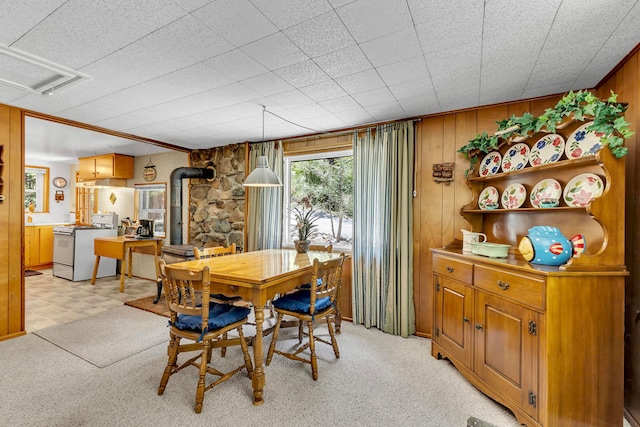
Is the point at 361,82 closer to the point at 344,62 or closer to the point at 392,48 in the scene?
the point at 344,62

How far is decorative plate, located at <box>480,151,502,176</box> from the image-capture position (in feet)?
8.54

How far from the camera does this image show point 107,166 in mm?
5535

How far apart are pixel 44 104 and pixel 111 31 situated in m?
1.91

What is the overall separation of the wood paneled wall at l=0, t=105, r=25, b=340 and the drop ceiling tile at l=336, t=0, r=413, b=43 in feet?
11.5

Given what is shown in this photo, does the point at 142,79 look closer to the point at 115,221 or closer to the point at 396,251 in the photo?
the point at 396,251

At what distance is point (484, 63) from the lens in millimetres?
2053

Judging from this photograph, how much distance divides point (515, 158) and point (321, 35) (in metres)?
1.85

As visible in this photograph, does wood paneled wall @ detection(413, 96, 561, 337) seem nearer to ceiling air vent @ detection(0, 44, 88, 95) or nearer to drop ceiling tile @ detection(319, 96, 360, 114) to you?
drop ceiling tile @ detection(319, 96, 360, 114)

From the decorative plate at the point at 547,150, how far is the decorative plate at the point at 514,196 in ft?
0.74

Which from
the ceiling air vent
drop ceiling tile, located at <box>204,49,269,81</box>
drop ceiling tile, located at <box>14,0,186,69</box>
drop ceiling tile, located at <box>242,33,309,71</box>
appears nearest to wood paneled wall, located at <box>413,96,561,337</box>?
drop ceiling tile, located at <box>242,33,309,71</box>

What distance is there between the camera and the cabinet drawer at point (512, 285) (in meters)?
1.70

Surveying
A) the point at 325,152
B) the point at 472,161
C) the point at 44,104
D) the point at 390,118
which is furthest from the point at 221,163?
the point at 472,161

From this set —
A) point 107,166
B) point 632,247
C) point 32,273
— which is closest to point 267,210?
point 632,247

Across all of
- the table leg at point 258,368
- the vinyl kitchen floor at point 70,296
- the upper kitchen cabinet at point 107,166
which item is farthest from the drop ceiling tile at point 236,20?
the upper kitchen cabinet at point 107,166
